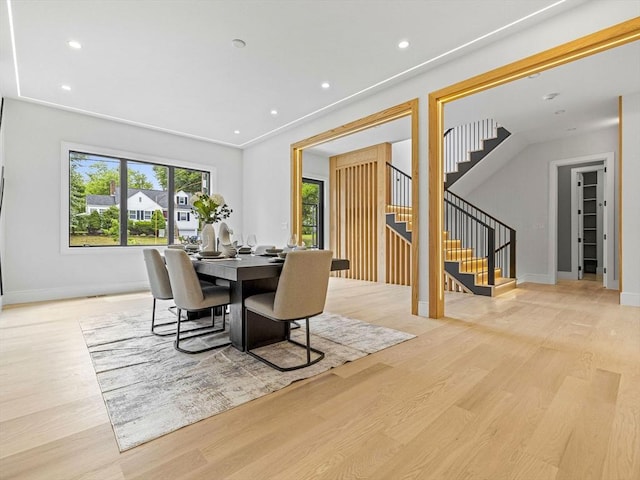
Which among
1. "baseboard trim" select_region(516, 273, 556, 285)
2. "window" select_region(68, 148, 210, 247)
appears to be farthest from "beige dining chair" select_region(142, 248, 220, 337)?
"baseboard trim" select_region(516, 273, 556, 285)

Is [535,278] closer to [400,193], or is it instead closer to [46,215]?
[400,193]

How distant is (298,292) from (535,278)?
22.0 feet

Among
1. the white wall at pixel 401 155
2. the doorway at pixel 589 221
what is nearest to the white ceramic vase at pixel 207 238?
the white wall at pixel 401 155

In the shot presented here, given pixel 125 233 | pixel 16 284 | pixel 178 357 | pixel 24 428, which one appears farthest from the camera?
pixel 125 233

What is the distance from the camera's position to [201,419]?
175 cm

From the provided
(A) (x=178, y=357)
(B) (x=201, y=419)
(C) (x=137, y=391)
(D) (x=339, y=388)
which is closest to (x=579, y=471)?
(D) (x=339, y=388)

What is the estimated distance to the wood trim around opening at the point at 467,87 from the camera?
8.61ft

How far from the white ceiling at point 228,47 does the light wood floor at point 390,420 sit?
9.93 ft

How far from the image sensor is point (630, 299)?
4535mm

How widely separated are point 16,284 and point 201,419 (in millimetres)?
4901

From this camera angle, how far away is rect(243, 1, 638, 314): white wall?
8.95 ft

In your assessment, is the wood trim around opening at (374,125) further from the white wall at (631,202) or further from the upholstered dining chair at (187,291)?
the white wall at (631,202)

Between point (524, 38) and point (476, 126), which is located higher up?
point (476, 126)

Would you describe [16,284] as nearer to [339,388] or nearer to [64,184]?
[64,184]
